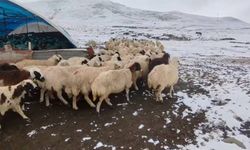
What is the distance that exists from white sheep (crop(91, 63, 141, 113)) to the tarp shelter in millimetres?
7869

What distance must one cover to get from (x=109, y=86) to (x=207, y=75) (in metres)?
6.93

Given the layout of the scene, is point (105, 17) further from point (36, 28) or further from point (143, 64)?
point (143, 64)

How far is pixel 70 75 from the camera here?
8906 millimetres

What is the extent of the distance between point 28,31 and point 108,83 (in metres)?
9.16

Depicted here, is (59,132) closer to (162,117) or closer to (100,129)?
(100,129)

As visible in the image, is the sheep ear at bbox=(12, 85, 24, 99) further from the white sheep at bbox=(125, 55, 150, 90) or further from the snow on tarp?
the snow on tarp

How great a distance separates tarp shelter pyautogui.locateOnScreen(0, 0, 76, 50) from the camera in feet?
52.7

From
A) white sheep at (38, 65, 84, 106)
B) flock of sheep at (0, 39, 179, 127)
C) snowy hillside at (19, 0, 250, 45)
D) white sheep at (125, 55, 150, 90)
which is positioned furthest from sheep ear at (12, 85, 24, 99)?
snowy hillside at (19, 0, 250, 45)

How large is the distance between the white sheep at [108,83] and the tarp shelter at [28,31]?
7.87m

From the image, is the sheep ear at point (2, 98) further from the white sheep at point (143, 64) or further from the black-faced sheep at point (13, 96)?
the white sheep at point (143, 64)

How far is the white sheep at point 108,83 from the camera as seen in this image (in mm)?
8648

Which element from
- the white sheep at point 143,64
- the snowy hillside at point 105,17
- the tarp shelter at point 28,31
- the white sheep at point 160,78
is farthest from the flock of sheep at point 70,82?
the snowy hillside at point 105,17

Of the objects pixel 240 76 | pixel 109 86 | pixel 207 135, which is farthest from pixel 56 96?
pixel 240 76

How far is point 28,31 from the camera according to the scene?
55.2 ft
